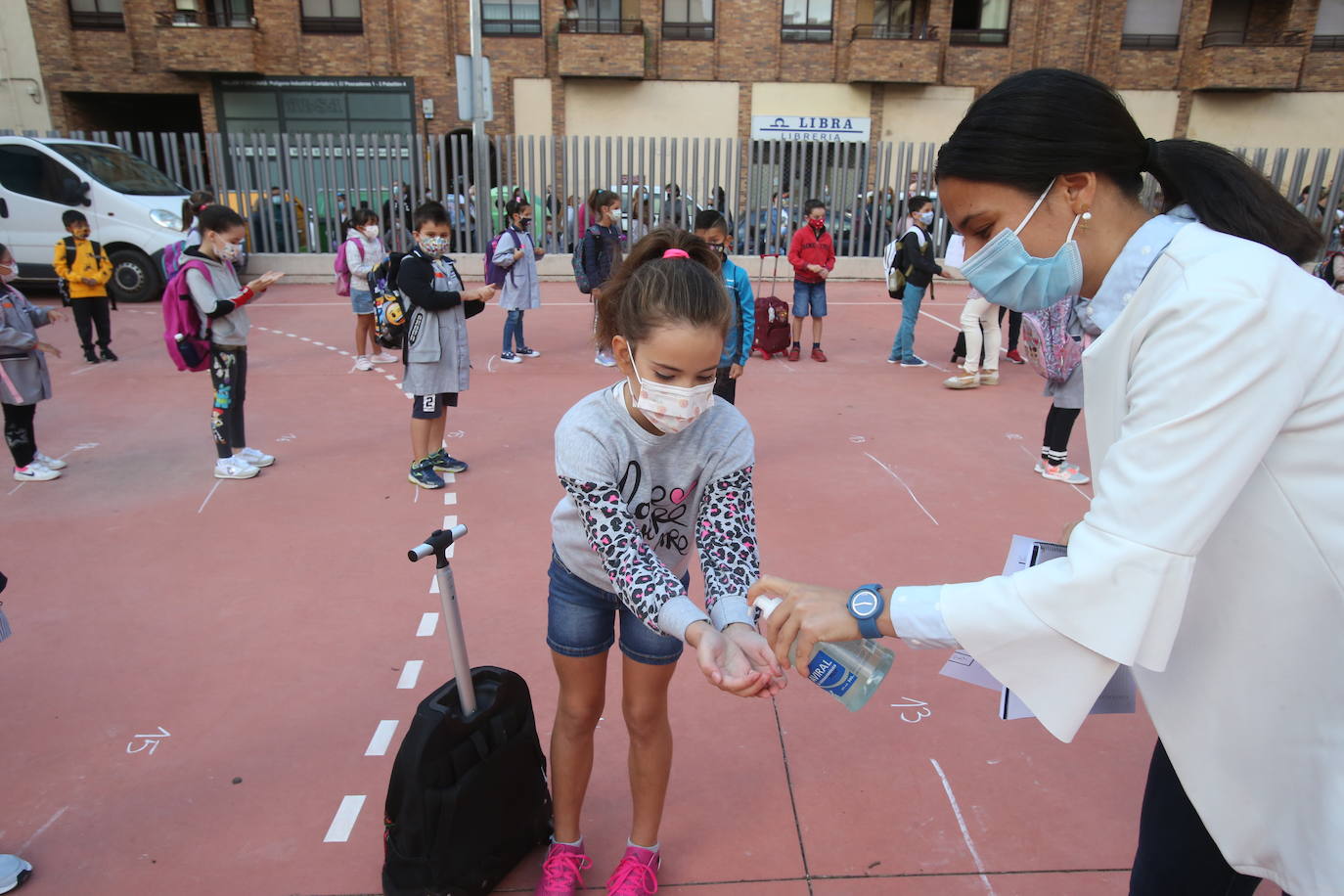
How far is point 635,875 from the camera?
2506mm

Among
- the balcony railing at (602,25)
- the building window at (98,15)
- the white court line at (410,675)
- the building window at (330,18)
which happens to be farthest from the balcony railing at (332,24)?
the white court line at (410,675)

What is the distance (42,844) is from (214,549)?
2.26 meters

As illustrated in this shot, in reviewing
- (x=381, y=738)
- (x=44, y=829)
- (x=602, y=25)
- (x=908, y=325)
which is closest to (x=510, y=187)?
(x=908, y=325)

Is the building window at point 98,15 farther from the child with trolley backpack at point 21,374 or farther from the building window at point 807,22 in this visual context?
the child with trolley backpack at point 21,374

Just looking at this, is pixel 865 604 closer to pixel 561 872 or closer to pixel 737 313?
pixel 561 872

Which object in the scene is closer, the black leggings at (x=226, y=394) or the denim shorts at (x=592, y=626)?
the denim shorts at (x=592, y=626)

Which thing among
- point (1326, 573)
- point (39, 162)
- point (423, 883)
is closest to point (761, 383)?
point (423, 883)

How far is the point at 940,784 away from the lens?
118 inches

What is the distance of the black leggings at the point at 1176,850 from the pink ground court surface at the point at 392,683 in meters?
0.92

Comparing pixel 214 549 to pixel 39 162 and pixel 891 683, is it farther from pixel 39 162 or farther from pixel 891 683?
pixel 39 162

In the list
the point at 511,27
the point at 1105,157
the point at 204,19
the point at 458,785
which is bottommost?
the point at 458,785

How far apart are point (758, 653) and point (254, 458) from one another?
201 inches

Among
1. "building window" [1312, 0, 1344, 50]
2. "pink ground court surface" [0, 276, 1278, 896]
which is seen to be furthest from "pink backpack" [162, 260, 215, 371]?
"building window" [1312, 0, 1344, 50]

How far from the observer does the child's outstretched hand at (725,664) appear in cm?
182
